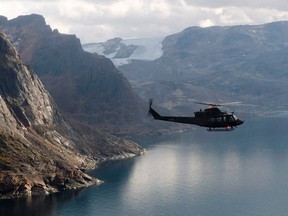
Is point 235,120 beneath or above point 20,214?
above

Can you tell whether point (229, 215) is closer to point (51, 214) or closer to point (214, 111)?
point (51, 214)

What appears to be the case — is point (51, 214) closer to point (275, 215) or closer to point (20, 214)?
point (20, 214)

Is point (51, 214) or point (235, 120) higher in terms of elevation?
point (235, 120)

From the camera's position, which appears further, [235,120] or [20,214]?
[20,214]

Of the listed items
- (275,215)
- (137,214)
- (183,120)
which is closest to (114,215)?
(137,214)

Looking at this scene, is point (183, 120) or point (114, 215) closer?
point (183, 120)

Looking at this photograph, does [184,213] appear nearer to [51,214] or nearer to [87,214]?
[87,214]

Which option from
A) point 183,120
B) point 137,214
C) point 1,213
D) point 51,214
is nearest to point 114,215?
point 137,214
